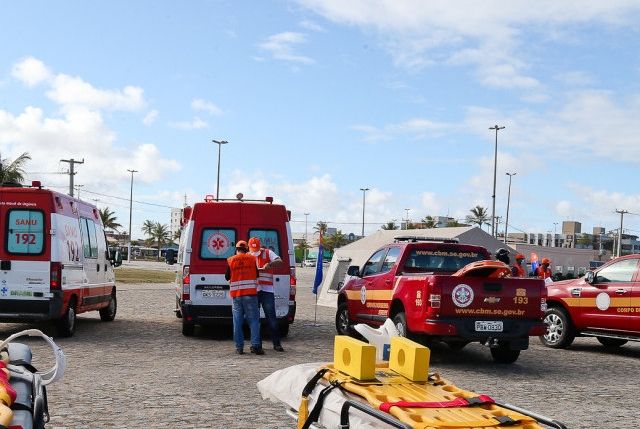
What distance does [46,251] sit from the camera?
12.2m

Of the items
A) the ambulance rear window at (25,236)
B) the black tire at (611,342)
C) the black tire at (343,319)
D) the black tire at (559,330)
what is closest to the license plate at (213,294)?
the black tire at (343,319)

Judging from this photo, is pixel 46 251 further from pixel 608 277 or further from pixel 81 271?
pixel 608 277

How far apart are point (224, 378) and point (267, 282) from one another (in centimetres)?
325

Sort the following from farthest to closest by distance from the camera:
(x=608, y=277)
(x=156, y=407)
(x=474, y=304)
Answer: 1. (x=608, y=277)
2. (x=474, y=304)
3. (x=156, y=407)

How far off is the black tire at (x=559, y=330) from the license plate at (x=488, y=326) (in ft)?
11.4

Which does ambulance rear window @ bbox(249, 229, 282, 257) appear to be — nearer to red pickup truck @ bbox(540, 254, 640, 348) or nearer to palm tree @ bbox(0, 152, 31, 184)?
red pickup truck @ bbox(540, 254, 640, 348)

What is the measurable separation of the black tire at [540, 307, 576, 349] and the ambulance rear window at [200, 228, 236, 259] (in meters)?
5.82

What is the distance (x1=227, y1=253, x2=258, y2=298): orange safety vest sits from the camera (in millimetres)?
11641

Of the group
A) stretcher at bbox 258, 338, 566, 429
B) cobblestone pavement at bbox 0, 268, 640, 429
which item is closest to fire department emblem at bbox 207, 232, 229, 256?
cobblestone pavement at bbox 0, 268, 640, 429

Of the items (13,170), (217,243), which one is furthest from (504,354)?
(13,170)

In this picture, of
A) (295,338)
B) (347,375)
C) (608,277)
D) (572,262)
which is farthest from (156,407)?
(572,262)

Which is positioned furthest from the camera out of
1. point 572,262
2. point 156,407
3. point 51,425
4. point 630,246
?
point 630,246

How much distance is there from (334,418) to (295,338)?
9506 millimetres

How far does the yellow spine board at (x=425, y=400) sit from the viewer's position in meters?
3.94
